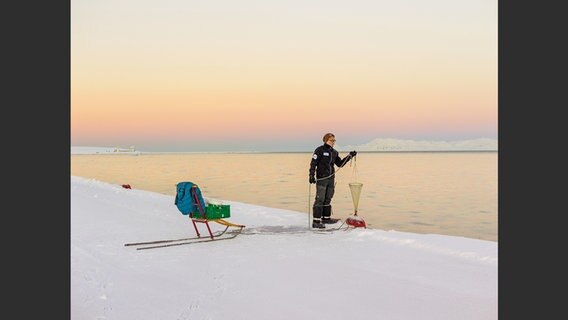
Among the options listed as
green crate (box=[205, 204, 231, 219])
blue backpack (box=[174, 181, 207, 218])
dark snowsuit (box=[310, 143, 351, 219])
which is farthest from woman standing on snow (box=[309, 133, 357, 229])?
blue backpack (box=[174, 181, 207, 218])

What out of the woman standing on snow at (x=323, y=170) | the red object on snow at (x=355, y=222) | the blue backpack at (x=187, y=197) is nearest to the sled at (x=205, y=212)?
the blue backpack at (x=187, y=197)

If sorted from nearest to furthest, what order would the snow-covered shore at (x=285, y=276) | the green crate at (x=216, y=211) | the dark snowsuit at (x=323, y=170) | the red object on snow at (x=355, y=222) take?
the snow-covered shore at (x=285, y=276), the green crate at (x=216, y=211), the dark snowsuit at (x=323, y=170), the red object on snow at (x=355, y=222)

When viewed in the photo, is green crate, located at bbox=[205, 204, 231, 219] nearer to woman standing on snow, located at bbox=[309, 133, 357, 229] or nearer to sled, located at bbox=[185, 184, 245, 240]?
sled, located at bbox=[185, 184, 245, 240]

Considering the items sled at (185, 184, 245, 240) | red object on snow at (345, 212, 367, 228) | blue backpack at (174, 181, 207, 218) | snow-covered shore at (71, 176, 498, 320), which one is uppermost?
blue backpack at (174, 181, 207, 218)

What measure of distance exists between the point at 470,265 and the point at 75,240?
19.6ft

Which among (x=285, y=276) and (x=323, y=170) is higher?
(x=323, y=170)

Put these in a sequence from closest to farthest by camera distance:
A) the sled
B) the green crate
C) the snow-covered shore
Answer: the snow-covered shore, the sled, the green crate

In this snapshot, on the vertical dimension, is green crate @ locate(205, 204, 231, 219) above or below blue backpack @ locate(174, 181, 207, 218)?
below

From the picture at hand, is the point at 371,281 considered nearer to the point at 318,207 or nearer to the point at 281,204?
the point at 318,207

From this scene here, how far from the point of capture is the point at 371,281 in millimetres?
5676

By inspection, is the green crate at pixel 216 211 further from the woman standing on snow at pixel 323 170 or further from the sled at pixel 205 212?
the woman standing on snow at pixel 323 170

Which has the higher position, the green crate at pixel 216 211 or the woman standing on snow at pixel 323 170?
the woman standing on snow at pixel 323 170

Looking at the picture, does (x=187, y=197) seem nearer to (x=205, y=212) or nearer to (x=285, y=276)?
(x=205, y=212)

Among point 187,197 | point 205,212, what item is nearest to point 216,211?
point 205,212
